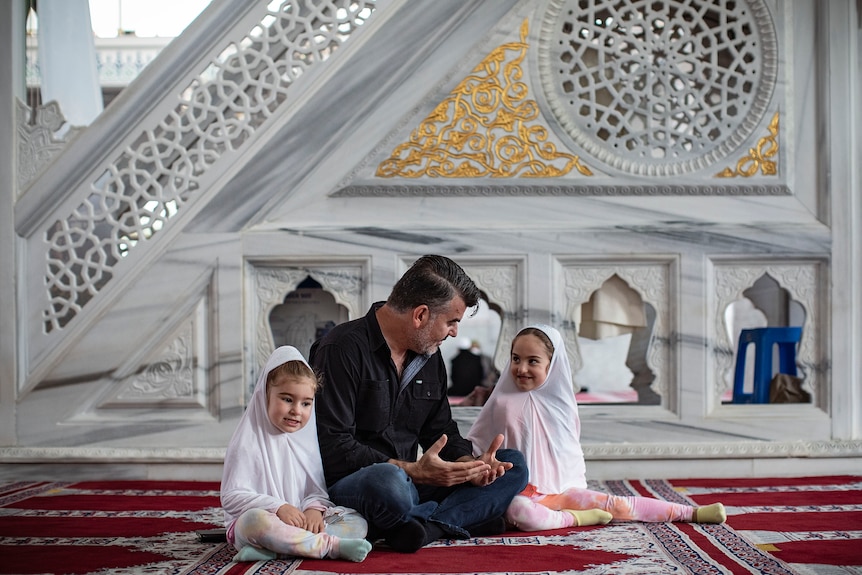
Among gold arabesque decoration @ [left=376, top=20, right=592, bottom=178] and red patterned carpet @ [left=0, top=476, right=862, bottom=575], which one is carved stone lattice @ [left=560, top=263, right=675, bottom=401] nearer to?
gold arabesque decoration @ [left=376, top=20, right=592, bottom=178]

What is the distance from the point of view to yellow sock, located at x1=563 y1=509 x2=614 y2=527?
296 centimetres

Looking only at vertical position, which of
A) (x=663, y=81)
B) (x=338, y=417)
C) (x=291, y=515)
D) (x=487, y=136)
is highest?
(x=663, y=81)

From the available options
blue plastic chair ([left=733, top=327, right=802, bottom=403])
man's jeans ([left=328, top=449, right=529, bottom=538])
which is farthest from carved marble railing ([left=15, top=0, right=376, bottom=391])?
blue plastic chair ([left=733, top=327, right=802, bottom=403])

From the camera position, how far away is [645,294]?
14.0 ft

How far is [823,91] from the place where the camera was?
4309 mm

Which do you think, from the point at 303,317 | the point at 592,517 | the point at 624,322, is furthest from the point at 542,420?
the point at 303,317

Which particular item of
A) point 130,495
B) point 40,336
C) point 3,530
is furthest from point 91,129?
A: point 3,530

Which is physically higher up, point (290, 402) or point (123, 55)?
point (123, 55)

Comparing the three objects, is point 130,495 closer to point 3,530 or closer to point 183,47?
point 3,530

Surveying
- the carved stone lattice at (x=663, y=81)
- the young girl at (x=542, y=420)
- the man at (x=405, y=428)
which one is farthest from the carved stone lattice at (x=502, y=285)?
the man at (x=405, y=428)

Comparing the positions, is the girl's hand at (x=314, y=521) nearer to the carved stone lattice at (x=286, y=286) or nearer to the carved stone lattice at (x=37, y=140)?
the carved stone lattice at (x=286, y=286)

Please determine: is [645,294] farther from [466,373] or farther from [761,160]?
[466,373]

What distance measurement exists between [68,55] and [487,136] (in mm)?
2446

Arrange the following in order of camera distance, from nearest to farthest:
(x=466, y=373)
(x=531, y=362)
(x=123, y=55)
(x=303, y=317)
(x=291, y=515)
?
1. (x=291, y=515)
2. (x=531, y=362)
3. (x=303, y=317)
4. (x=466, y=373)
5. (x=123, y=55)
